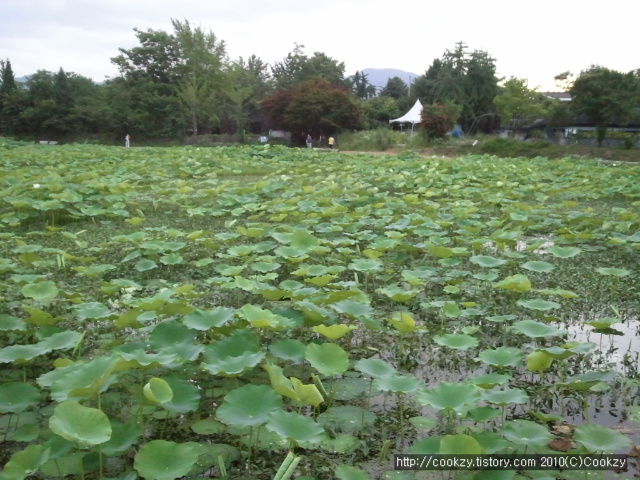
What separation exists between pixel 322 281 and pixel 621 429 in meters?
1.18

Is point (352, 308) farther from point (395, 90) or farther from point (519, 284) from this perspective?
point (395, 90)

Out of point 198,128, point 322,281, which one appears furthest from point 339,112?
point 322,281

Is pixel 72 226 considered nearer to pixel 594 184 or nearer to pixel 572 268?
pixel 572 268

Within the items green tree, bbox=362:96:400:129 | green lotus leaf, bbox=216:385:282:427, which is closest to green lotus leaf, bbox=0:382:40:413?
green lotus leaf, bbox=216:385:282:427

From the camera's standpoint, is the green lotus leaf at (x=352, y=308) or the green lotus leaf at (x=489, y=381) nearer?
the green lotus leaf at (x=489, y=381)

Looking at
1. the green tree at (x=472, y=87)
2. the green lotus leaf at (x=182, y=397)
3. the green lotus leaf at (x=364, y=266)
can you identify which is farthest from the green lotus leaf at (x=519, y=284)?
the green tree at (x=472, y=87)

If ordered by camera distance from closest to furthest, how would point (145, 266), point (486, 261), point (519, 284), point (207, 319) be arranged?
point (207, 319) < point (519, 284) < point (486, 261) < point (145, 266)

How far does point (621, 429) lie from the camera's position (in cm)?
162

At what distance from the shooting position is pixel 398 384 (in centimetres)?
149

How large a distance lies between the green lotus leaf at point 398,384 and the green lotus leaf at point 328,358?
0.12m

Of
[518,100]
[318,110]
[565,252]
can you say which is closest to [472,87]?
[518,100]

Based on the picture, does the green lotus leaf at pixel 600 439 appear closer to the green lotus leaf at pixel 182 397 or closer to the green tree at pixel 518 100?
the green lotus leaf at pixel 182 397

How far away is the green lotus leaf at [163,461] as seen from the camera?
1165 mm

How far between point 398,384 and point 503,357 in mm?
397
